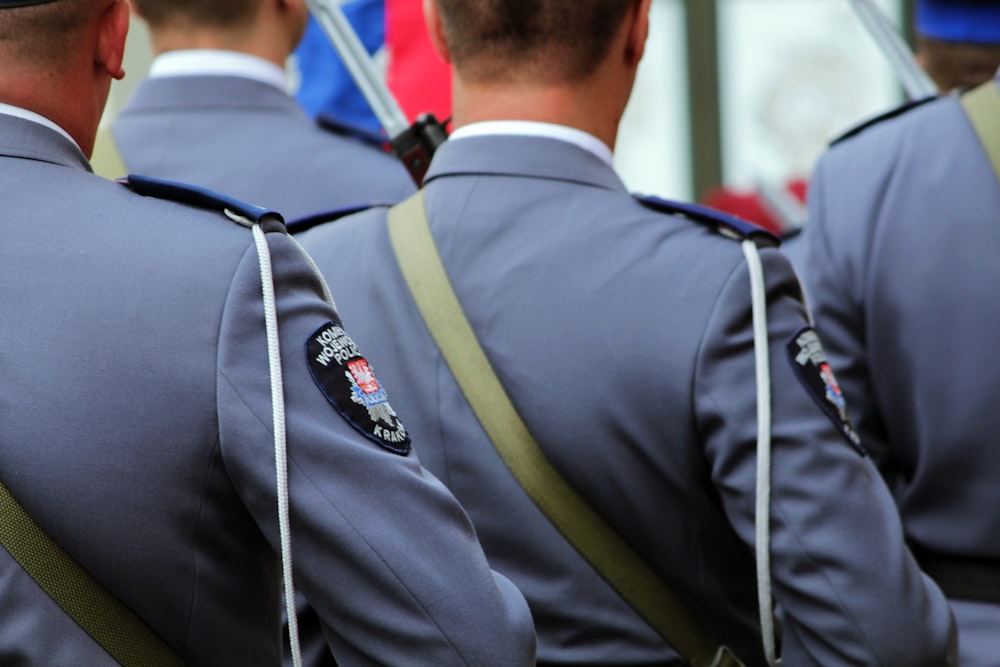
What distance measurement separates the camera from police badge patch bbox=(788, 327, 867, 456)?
163cm

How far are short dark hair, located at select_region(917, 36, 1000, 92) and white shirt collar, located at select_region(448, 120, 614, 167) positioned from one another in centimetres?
96

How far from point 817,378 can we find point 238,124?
1186 mm

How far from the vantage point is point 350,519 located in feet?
4.26

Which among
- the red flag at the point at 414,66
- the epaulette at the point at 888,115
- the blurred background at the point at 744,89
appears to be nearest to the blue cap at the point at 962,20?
the epaulette at the point at 888,115

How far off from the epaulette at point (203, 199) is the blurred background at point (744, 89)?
501cm

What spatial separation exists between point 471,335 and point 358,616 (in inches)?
17.7

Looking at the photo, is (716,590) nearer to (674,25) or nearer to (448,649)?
(448,649)

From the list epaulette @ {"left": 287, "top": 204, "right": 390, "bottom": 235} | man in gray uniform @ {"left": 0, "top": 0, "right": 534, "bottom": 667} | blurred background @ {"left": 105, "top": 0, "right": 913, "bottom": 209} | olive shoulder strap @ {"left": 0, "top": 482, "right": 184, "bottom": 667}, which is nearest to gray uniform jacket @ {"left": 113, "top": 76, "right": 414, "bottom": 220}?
epaulette @ {"left": 287, "top": 204, "right": 390, "bottom": 235}

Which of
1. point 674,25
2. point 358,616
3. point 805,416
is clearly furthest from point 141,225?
point 674,25

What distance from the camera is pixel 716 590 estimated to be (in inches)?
66.8

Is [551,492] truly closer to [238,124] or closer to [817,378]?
[817,378]

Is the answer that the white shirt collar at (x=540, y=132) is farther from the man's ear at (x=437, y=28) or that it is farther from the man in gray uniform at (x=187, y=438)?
the man in gray uniform at (x=187, y=438)

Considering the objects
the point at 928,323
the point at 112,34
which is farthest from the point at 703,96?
the point at 112,34

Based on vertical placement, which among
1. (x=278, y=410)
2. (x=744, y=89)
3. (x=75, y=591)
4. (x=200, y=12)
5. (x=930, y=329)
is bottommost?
(x=744, y=89)
